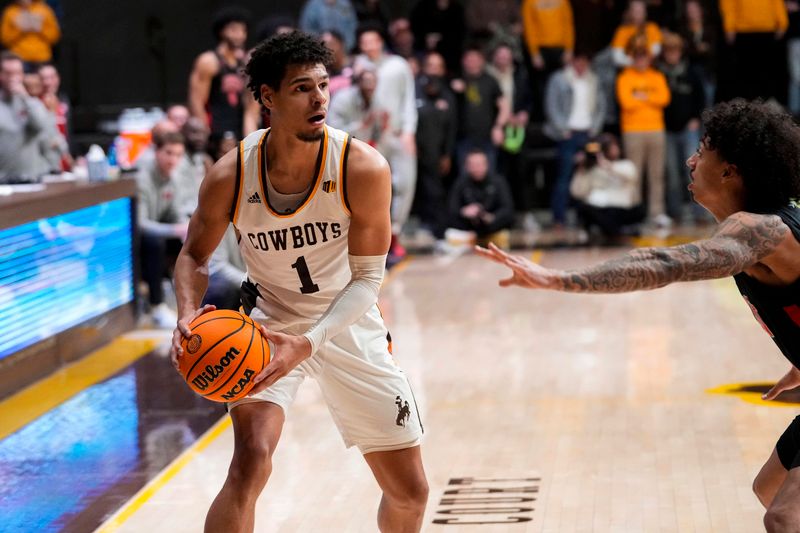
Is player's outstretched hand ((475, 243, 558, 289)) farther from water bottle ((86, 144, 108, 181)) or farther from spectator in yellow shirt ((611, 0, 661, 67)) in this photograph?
spectator in yellow shirt ((611, 0, 661, 67))

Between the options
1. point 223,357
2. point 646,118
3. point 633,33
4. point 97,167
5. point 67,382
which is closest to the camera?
point 223,357

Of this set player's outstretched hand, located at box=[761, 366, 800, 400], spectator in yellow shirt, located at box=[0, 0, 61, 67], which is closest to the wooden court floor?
player's outstretched hand, located at box=[761, 366, 800, 400]

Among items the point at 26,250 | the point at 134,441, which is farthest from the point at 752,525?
the point at 26,250

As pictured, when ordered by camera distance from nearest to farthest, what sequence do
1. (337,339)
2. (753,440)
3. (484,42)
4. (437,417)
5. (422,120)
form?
(337,339) < (753,440) < (437,417) < (422,120) < (484,42)

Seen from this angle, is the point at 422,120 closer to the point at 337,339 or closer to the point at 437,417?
the point at 437,417

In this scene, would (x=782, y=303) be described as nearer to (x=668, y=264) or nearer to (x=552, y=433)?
(x=668, y=264)

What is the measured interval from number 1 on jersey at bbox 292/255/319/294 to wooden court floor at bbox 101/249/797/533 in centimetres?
134

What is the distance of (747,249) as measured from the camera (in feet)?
10.8

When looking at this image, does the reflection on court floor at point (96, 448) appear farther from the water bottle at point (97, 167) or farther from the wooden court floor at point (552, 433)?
the water bottle at point (97, 167)

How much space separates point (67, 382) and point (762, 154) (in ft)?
17.5

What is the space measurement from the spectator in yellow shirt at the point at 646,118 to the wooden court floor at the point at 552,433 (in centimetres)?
400

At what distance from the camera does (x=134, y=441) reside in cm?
635

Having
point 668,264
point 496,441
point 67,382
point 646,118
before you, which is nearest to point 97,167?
point 67,382

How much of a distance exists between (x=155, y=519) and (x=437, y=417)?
1.96m
